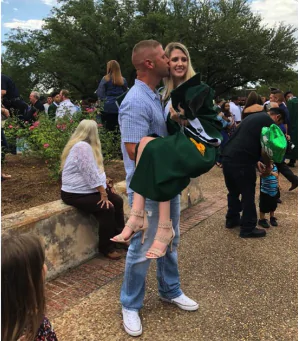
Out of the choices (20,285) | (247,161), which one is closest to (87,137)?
(247,161)

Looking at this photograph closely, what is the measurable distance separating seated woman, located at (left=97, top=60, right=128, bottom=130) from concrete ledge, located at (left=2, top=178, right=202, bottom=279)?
336cm

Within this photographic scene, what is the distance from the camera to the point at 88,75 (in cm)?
2998

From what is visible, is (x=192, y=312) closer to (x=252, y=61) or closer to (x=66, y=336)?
(x=66, y=336)

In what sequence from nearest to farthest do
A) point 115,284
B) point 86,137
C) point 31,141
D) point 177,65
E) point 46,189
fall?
1. point 177,65
2. point 115,284
3. point 86,137
4. point 46,189
5. point 31,141

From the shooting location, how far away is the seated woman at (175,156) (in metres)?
2.16

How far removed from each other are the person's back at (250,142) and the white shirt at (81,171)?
1.68 meters

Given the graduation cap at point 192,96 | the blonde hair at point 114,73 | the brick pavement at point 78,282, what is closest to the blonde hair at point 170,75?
the graduation cap at point 192,96

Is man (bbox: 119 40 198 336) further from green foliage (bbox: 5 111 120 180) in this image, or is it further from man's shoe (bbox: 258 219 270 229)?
green foliage (bbox: 5 111 120 180)

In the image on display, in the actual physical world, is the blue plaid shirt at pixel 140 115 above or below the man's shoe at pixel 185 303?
above

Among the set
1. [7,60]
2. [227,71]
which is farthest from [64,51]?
[227,71]

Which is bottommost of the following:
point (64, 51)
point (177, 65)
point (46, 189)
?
point (46, 189)

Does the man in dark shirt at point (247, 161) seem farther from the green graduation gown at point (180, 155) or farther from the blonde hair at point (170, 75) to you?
the green graduation gown at point (180, 155)

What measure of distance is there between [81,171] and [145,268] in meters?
1.47

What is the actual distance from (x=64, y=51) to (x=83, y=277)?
30170mm
